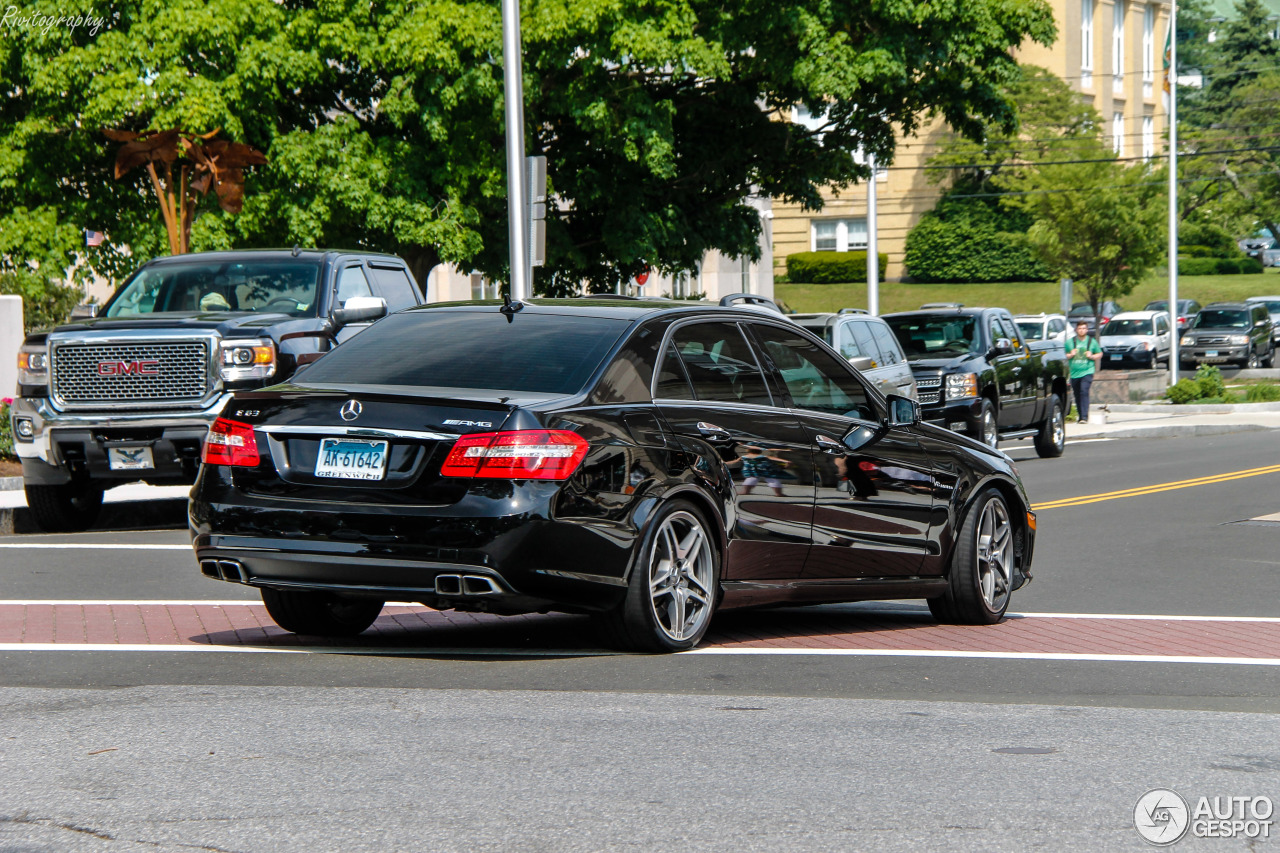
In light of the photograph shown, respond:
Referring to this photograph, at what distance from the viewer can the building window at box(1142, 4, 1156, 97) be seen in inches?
3073

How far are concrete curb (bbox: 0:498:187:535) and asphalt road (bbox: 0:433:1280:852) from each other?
275 inches

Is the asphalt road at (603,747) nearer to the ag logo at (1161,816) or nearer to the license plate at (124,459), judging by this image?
the ag logo at (1161,816)

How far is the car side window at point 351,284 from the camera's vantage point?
1394 cm

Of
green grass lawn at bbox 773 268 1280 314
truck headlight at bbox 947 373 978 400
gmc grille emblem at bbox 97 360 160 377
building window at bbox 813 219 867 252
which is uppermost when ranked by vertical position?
building window at bbox 813 219 867 252

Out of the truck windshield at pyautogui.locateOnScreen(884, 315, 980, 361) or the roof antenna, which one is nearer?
the roof antenna

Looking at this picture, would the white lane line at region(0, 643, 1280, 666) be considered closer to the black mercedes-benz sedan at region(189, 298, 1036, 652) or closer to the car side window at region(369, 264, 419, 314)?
the black mercedes-benz sedan at region(189, 298, 1036, 652)

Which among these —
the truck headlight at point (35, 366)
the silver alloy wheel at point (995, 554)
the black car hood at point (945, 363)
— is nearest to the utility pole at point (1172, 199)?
the black car hood at point (945, 363)

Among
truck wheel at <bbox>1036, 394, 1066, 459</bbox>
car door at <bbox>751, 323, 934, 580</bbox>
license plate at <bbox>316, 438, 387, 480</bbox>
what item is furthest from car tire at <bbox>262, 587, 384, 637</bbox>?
truck wheel at <bbox>1036, 394, 1066, 459</bbox>

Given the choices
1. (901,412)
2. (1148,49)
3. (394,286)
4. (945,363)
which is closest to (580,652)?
(901,412)

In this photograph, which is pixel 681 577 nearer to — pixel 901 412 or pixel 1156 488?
pixel 901 412

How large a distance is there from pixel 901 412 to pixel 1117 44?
7252 cm

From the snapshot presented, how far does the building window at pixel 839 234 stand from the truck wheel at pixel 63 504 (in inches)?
2354

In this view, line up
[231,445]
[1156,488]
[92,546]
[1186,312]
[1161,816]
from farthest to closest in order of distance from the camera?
[1186,312]
[1156,488]
[92,546]
[231,445]
[1161,816]

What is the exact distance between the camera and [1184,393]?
34.6 m
